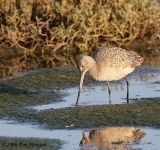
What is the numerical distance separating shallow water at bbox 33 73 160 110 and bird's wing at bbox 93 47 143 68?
0.63 metres

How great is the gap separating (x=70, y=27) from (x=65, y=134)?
814 cm

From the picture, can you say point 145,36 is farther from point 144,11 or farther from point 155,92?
point 155,92

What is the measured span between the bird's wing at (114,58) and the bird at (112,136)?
2245mm

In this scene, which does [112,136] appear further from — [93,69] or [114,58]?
[114,58]

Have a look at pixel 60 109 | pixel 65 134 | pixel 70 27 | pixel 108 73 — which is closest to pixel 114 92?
pixel 108 73

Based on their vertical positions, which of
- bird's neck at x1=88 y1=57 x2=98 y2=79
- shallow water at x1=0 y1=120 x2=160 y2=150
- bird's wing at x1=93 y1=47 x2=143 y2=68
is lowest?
shallow water at x1=0 y1=120 x2=160 y2=150

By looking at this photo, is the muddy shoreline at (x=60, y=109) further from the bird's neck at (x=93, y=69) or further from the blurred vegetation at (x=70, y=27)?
the blurred vegetation at (x=70, y=27)

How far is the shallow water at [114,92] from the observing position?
495 inches

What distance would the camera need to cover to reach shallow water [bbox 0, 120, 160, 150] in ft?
31.4

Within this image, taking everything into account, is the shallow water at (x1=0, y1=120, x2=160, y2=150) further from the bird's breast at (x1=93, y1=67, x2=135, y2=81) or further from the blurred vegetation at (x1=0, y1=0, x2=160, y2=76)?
the blurred vegetation at (x1=0, y1=0, x2=160, y2=76)

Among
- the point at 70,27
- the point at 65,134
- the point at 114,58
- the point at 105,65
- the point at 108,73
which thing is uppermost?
the point at 114,58

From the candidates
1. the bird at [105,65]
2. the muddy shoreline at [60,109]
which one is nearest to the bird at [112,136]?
the muddy shoreline at [60,109]

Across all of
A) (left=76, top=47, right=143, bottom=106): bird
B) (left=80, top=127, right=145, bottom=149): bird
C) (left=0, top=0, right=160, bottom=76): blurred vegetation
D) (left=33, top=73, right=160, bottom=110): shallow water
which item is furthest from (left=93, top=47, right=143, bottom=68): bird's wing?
(left=0, top=0, right=160, bottom=76): blurred vegetation

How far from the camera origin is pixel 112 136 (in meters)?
10.1
